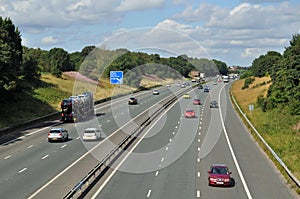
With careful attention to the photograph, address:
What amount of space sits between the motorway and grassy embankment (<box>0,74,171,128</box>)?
37.5 ft

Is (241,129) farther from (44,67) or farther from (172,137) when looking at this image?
(44,67)

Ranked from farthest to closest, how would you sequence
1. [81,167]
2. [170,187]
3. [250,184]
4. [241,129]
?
[241,129], [81,167], [250,184], [170,187]

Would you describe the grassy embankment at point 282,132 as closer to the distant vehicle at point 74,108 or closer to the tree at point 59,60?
the distant vehicle at point 74,108

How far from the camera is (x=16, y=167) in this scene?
1363 inches

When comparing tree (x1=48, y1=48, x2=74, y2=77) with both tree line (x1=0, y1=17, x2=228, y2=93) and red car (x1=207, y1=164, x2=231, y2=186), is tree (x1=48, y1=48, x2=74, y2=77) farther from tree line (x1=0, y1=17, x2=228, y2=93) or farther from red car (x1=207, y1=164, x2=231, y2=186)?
red car (x1=207, y1=164, x2=231, y2=186)

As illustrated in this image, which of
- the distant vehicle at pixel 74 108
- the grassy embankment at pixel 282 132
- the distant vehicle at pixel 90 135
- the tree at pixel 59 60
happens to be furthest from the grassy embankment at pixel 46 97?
the grassy embankment at pixel 282 132

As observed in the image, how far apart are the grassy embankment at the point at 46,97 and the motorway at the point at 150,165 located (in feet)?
37.5

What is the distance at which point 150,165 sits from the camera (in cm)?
3631

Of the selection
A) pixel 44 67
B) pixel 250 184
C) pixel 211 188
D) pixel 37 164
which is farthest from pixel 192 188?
pixel 44 67

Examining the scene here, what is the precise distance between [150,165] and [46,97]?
200 ft

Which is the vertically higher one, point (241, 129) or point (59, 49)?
point (59, 49)

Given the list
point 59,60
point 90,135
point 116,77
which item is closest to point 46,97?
point 116,77

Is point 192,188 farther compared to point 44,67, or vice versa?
point 44,67

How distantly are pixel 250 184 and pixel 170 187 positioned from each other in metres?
5.50
